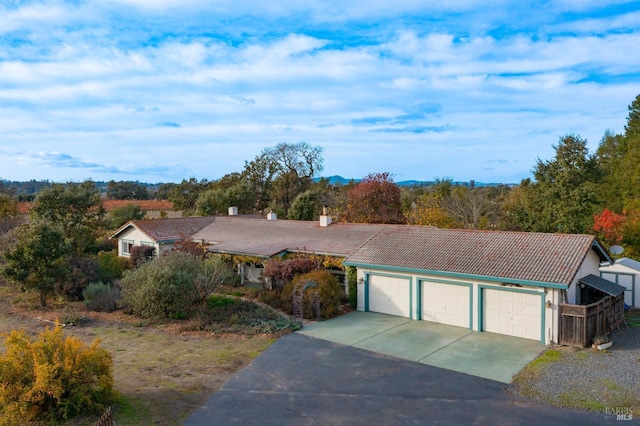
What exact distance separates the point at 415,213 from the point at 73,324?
86.4 ft

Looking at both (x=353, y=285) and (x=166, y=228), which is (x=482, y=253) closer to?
(x=353, y=285)

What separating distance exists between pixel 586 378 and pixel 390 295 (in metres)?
9.01

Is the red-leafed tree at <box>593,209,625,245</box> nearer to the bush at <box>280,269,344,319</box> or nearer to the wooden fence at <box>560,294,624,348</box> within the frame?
the wooden fence at <box>560,294,624,348</box>

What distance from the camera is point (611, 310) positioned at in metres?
17.7

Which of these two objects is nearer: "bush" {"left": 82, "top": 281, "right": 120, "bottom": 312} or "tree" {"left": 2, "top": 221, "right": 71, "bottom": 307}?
"tree" {"left": 2, "top": 221, "right": 71, "bottom": 307}

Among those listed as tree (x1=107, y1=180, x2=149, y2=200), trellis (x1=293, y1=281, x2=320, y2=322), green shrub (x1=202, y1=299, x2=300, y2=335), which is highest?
tree (x1=107, y1=180, x2=149, y2=200)

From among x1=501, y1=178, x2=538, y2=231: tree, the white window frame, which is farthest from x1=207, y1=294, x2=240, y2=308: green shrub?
x1=501, y1=178, x2=538, y2=231: tree

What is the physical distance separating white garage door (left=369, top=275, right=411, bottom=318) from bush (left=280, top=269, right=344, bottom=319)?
1.60 m

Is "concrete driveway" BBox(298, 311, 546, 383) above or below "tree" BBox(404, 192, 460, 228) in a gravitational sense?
below

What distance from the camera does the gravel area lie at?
11906mm

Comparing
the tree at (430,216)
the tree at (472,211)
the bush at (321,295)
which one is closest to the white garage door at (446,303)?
the bush at (321,295)

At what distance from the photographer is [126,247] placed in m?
33.2

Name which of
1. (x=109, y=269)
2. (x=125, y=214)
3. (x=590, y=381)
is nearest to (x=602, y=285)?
(x=590, y=381)

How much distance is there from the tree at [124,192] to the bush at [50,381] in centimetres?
8266
